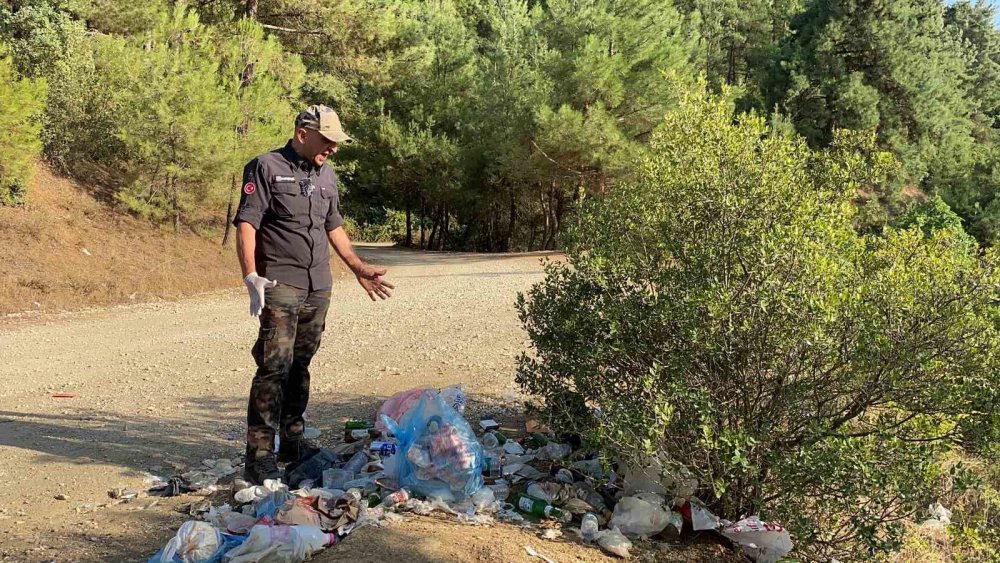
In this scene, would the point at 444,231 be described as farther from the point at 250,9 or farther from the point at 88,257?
the point at 88,257

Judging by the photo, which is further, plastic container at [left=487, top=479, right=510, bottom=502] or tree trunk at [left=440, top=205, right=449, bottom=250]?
tree trunk at [left=440, top=205, right=449, bottom=250]

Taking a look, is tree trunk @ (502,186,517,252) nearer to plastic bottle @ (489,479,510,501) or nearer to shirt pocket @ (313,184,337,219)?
shirt pocket @ (313,184,337,219)

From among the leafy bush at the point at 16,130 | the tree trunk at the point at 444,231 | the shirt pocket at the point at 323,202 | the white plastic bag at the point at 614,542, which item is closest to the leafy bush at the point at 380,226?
the tree trunk at the point at 444,231

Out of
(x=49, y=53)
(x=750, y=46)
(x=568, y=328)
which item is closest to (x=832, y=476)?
(x=568, y=328)

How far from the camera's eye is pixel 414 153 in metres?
23.8

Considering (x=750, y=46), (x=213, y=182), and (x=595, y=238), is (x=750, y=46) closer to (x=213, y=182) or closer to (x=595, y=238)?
(x=213, y=182)

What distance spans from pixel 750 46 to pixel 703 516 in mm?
32564

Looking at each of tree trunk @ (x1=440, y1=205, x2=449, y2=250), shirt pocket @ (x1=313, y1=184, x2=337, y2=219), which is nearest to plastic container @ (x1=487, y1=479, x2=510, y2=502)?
shirt pocket @ (x1=313, y1=184, x2=337, y2=219)

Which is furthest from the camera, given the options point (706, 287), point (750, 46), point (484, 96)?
point (750, 46)

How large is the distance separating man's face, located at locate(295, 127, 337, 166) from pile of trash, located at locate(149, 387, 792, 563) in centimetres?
139

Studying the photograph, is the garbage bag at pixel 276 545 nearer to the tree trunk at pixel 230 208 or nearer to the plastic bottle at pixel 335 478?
the plastic bottle at pixel 335 478

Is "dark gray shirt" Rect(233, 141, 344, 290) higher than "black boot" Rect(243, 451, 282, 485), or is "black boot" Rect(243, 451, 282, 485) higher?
"dark gray shirt" Rect(233, 141, 344, 290)

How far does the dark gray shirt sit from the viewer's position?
142 inches

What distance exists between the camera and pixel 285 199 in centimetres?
369
